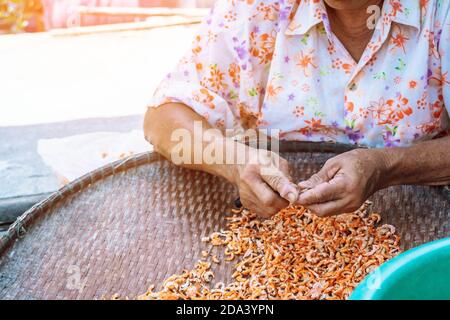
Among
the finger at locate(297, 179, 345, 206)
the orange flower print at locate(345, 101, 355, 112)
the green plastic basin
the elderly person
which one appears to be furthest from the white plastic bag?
the green plastic basin

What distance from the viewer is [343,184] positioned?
1498mm

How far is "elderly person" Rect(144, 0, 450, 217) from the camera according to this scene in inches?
64.5

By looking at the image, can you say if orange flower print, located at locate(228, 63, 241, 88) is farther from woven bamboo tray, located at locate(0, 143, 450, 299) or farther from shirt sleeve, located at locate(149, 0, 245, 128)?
woven bamboo tray, located at locate(0, 143, 450, 299)

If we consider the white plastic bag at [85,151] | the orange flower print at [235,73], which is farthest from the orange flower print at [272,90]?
the white plastic bag at [85,151]

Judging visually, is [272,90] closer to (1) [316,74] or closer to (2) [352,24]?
(1) [316,74]

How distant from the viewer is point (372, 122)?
1.83 metres

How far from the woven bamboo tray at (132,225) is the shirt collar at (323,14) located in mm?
370

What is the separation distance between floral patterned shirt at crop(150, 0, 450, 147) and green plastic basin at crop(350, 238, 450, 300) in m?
0.85

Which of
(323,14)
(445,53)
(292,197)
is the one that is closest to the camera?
(292,197)

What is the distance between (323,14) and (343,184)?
1.91 ft

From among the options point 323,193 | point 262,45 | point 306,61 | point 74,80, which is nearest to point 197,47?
point 262,45

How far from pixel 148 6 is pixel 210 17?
3654 mm

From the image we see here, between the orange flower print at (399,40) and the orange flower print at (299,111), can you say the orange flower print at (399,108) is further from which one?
the orange flower print at (299,111)
